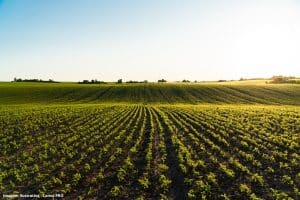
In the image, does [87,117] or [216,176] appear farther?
[87,117]

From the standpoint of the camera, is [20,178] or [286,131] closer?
[20,178]

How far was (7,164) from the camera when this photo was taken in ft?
64.6

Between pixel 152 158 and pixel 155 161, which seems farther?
pixel 152 158

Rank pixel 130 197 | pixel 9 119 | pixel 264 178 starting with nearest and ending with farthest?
pixel 130 197, pixel 264 178, pixel 9 119

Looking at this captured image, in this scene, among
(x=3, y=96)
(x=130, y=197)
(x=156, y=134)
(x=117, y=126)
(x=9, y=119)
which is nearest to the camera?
(x=130, y=197)

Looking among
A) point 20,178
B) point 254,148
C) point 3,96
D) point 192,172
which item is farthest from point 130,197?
point 3,96

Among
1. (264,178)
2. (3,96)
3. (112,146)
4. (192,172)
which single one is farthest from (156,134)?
(3,96)

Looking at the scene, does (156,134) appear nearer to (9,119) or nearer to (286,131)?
(286,131)

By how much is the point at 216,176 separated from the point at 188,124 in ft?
53.2

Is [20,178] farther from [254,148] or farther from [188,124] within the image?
[188,124]

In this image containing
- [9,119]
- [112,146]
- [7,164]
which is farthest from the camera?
[9,119]

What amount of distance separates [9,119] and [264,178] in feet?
94.1

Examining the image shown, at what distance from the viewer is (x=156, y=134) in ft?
89.9

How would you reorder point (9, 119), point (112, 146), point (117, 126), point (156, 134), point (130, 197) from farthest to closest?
point (9, 119) → point (117, 126) → point (156, 134) → point (112, 146) → point (130, 197)
